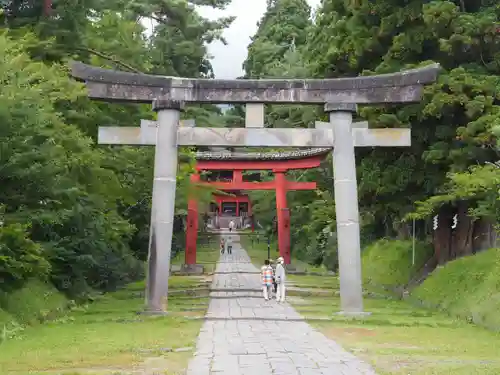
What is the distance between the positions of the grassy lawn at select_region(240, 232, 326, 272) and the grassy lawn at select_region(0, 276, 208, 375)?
68.3 ft

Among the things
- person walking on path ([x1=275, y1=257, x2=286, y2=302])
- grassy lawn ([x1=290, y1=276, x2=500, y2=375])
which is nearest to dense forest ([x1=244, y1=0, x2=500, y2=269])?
grassy lawn ([x1=290, y1=276, x2=500, y2=375])

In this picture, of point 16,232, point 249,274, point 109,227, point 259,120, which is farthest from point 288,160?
point 16,232

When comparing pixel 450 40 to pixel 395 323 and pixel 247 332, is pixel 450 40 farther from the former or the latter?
pixel 247 332

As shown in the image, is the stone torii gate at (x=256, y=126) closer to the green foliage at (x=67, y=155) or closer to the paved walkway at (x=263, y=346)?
the green foliage at (x=67, y=155)

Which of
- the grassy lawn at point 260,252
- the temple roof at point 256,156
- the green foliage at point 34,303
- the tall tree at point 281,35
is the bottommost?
the green foliage at point 34,303

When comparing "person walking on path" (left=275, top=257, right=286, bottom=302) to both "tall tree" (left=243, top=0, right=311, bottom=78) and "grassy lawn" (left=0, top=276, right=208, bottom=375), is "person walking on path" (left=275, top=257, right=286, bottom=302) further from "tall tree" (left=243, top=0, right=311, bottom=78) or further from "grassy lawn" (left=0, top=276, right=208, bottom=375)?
"tall tree" (left=243, top=0, right=311, bottom=78)

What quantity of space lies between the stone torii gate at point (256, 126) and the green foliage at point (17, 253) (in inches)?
121

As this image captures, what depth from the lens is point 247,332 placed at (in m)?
12.9

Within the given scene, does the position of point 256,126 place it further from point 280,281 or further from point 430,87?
point 280,281

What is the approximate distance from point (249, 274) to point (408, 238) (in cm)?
799

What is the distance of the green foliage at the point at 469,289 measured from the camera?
1481 centimetres

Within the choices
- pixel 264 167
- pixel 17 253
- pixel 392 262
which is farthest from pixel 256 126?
pixel 264 167

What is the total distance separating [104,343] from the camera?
38.1ft

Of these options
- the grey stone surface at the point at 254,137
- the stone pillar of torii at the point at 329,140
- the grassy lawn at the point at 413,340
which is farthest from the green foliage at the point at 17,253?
the grassy lawn at the point at 413,340
